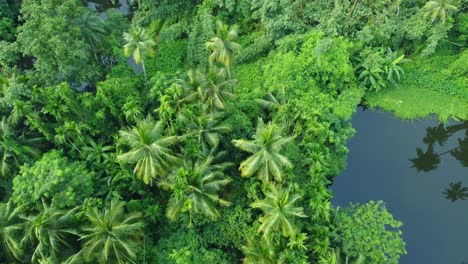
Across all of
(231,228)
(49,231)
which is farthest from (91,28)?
(231,228)

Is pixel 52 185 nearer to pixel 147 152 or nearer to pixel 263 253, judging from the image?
pixel 147 152

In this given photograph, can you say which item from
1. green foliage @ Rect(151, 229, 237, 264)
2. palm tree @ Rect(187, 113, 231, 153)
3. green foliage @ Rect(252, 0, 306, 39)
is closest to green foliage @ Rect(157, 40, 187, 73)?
green foliage @ Rect(252, 0, 306, 39)

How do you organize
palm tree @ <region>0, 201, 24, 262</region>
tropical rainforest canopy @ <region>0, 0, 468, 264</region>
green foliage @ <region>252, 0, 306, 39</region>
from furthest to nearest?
1. green foliage @ <region>252, 0, 306, 39</region>
2. tropical rainforest canopy @ <region>0, 0, 468, 264</region>
3. palm tree @ <region>0, 201, 24, 262</region>

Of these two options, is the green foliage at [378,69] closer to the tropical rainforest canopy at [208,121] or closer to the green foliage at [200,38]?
the tropical rainforest canopy at [208,121]

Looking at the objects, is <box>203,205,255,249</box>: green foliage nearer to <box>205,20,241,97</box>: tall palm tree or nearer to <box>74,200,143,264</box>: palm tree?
<box>74,200,143,264</box>: palm tree

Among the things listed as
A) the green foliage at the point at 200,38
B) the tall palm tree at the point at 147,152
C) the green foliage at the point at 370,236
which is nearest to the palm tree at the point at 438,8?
the green foliage at the point at 370,236

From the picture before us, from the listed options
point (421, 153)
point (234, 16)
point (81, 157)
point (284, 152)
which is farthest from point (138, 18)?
point (421, 153)

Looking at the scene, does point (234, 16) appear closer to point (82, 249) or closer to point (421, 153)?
point (421, 153)
